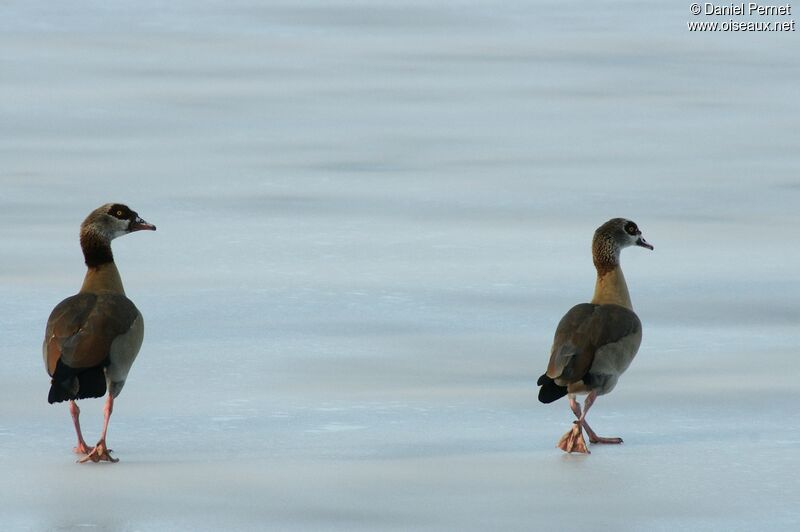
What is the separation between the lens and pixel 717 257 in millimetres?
10953

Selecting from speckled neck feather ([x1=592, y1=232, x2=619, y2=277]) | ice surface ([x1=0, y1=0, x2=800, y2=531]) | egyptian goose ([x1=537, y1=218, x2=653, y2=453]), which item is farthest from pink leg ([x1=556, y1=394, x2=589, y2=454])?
speckled neck feather ([x1=592, y1=232, x2=619, y2=277])

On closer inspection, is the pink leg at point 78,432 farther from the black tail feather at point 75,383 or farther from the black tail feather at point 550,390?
the black tail feather at point 550,390

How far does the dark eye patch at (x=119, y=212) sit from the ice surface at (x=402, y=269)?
0.71 metres

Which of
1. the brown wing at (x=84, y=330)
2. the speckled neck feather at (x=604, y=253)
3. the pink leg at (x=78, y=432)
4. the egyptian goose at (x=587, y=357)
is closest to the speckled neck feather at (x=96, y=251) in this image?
the brown wing at (x=84, y=330)

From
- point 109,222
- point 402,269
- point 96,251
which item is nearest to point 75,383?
point 96,251

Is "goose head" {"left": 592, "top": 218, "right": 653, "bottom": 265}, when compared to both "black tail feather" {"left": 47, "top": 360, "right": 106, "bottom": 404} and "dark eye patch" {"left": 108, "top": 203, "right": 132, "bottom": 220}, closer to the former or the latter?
"dark eye patch" {"left": 108, "top": 203, "right": 132, "bottom": 220}

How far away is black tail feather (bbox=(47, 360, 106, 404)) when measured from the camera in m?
6.80

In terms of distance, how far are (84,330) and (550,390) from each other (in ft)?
5.81

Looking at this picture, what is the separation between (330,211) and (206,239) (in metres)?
1.18

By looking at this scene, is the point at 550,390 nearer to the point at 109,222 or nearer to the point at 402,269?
the point at 109,222

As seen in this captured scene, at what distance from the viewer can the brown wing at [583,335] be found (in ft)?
23.2

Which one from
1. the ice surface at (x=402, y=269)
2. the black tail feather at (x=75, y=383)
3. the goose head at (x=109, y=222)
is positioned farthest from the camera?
the goose head at (x=109, y=222)

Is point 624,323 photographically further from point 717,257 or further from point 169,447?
point 717,257

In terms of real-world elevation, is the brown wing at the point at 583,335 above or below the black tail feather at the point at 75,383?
above
